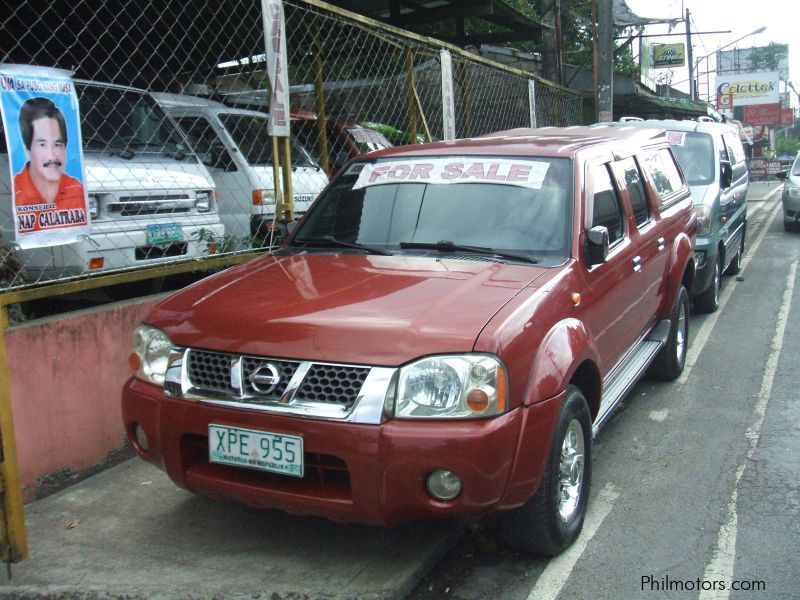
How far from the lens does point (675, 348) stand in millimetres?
5969

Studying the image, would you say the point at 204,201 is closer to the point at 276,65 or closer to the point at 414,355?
the point at 276,65

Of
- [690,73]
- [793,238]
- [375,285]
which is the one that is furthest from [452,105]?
[690,73]

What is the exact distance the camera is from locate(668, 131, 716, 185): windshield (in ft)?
28.8

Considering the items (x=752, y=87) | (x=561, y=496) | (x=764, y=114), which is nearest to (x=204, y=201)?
(x=561, y=496)

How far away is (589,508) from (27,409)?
2.94m

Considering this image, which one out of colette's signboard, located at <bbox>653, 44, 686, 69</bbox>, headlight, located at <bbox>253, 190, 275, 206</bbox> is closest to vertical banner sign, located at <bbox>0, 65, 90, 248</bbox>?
headlight, located at <bbox>253, 190, 275, 206</bbox>

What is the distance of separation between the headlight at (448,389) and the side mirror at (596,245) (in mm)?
1204

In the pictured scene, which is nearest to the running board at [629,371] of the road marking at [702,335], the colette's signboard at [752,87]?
the road marking at [702,335]

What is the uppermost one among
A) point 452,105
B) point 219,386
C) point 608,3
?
point 608,3

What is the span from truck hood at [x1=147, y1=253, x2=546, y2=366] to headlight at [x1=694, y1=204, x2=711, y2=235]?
483 cm

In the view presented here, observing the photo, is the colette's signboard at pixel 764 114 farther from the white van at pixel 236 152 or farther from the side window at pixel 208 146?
the side window at pixel 208 146

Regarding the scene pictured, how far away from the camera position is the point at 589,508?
4027 millimetres

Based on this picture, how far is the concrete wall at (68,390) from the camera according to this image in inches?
160

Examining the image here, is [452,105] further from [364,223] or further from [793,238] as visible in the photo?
[793,238]
